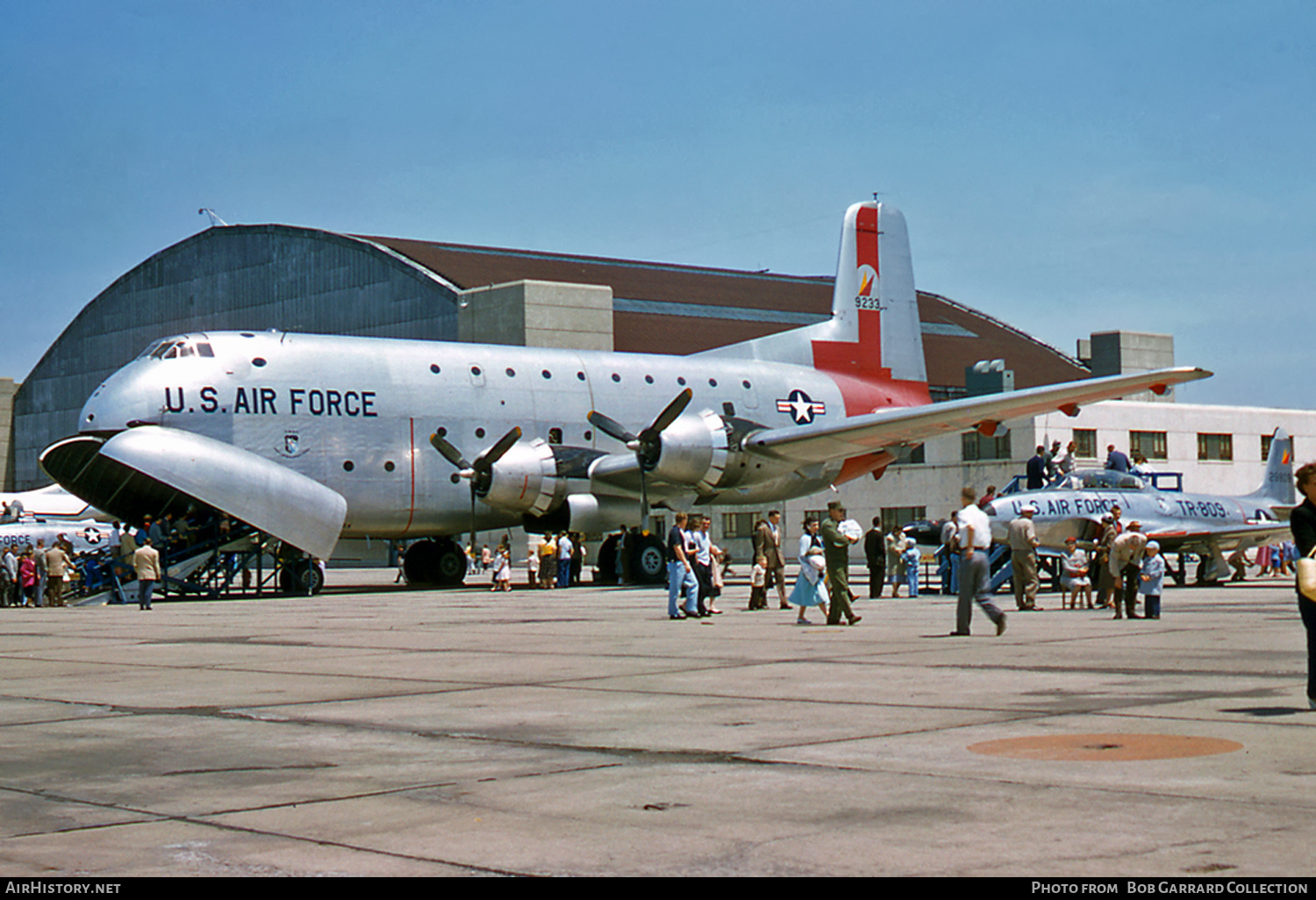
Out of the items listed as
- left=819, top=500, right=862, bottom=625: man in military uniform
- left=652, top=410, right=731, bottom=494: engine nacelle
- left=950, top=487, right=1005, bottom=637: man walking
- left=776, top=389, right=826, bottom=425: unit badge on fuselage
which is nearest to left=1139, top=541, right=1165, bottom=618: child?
left=950, top=487, right=1005, bottom=637: man walking

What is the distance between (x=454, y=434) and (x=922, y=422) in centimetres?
1012

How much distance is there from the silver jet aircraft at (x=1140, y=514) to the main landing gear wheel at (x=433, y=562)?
13335mm

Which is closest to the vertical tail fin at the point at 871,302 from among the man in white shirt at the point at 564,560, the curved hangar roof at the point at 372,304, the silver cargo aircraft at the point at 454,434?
the silver cargo aircraft at the point at 454,434

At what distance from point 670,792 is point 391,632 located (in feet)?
39.0

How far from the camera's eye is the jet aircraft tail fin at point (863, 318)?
1459 inches

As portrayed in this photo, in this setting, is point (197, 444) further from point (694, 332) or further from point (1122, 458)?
point (694, 332)

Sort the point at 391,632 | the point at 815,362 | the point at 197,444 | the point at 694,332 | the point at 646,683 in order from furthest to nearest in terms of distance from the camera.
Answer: the point at 694,332
the point at 815,362
the point at 197,444
the point at 391,632
the point at 646,683

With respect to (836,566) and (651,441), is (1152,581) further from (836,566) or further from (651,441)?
(651,441)

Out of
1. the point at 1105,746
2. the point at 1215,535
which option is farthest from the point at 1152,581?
the point at 1215,535

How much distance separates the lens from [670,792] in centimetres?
677

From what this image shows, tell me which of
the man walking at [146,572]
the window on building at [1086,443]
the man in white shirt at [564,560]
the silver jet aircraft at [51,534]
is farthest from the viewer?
the window on building at [1086,443]

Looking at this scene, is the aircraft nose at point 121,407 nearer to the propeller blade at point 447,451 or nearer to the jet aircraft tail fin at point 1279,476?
the propeller blade at point 447,451

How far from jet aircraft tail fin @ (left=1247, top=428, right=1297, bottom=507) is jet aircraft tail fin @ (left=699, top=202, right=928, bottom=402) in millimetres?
9432
